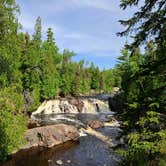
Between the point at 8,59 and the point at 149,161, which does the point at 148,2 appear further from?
the point at 8,59

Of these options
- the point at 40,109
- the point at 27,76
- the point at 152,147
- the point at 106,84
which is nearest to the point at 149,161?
the point at 152,147

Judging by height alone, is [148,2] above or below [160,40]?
above

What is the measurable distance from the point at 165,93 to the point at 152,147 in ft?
13.9

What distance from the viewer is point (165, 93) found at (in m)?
10.4

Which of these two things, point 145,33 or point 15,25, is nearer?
point 145,33

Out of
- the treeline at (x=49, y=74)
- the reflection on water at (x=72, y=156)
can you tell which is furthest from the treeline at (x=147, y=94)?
the treeline at (x=49, y=74)

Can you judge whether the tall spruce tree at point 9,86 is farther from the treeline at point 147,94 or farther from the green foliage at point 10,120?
the treeline at point 147,94

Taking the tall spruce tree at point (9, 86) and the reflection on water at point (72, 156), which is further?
the reflection on water at point (72, 156)

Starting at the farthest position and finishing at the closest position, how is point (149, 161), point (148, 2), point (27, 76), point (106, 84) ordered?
point (106, 84) → point (27, 76) → point (149, 161) → point (148, 2)

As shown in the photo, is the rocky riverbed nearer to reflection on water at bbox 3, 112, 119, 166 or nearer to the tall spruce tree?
reflection on water at bbox 3, 112, 119, 166

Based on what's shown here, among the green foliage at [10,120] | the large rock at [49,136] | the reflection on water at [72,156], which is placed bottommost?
the reflection on water at [72,156]

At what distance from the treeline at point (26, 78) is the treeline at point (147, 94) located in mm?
6898

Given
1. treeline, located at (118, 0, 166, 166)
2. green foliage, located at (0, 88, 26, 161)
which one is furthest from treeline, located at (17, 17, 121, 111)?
treeline, located at (118, 0, 166, 166)

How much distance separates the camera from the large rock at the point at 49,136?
26109mm
